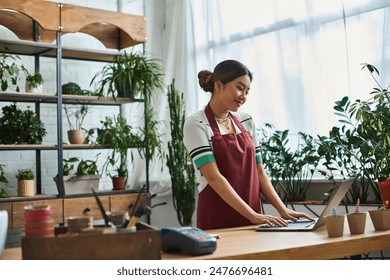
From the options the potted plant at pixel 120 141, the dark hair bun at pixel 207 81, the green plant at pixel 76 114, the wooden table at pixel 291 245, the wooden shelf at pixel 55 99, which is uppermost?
the wooden shelf at pixel 55 99

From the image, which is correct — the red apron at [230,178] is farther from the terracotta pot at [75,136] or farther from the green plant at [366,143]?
the terracotta pot at [75,136]

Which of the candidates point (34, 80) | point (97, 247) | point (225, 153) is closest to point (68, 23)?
point (34, 80)

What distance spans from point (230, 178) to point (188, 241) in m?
1.20

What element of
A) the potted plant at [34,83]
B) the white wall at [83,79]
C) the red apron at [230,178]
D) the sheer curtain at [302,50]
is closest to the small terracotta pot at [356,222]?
the red apron at [230,178]

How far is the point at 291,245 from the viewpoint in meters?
1.79

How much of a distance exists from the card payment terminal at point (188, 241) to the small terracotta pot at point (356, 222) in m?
0.64

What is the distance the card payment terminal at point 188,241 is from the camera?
1.63 meters

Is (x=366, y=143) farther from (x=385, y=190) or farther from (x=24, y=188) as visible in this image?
(x=24, y=188)

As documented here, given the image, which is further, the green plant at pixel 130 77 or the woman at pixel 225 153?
the green plant at pixel 130 77

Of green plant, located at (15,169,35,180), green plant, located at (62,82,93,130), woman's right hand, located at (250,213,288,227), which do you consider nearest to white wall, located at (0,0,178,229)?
green plant, located at (62,82,93,130)

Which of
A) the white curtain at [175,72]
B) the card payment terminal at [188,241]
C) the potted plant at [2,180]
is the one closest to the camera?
the card payment terminal at [188,241]

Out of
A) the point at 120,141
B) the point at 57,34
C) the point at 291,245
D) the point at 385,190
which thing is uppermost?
the point at 57,34

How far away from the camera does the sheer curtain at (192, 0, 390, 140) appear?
167 inches
